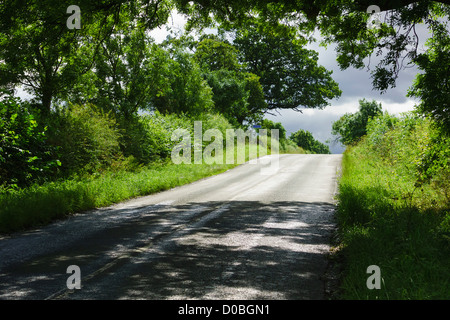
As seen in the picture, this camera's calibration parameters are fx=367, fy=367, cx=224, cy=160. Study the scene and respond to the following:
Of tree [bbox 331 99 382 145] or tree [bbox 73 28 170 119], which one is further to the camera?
tree [bbox 331 99 382 145]

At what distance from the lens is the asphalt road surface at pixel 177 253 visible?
4824 mm

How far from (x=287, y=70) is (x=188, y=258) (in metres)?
46.3

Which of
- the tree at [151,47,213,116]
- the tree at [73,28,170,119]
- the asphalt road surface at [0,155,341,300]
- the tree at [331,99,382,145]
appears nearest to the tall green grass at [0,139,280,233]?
the asphalt road surface at [0,155,341,300]

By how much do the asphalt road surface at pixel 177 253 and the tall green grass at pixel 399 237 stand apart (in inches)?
20.9

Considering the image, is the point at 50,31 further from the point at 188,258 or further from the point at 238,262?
the point at 238,262

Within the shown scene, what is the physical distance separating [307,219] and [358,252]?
360 cm

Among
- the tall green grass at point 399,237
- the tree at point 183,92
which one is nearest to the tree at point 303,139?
the tree at point 183,92

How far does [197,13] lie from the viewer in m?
14.1

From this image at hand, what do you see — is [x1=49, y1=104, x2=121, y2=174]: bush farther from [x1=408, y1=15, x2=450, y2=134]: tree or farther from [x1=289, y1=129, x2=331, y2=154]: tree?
[x1=289, y1=129, x2=331, y2=154]: tree

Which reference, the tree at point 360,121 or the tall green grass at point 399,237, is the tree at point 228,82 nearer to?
the tree at point 360,121

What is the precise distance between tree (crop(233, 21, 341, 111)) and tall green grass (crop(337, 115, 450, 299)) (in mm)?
37489

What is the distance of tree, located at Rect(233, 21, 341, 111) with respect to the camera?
4862 centimetres
